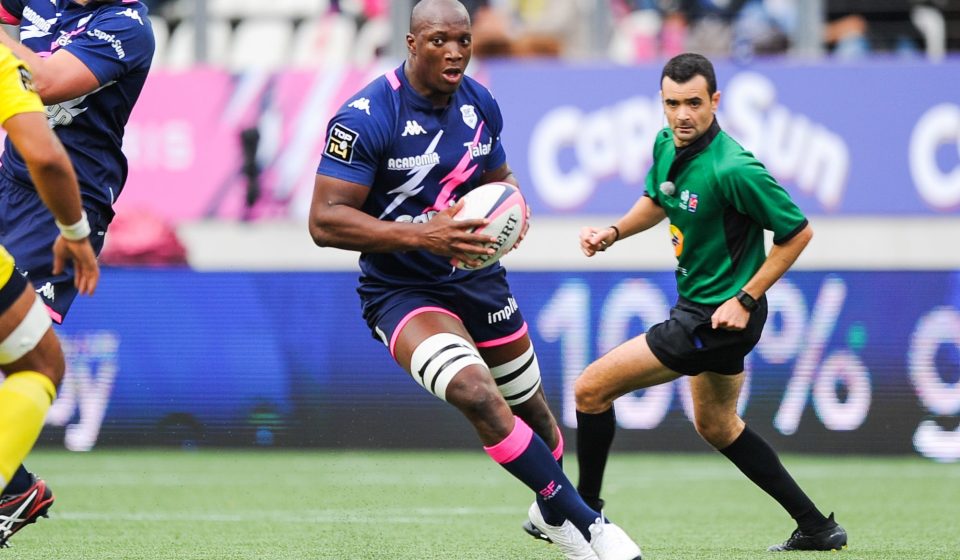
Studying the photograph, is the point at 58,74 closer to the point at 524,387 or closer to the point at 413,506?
the point at 524,387

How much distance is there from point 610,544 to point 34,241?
2688 millimetres

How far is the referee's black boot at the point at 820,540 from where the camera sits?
22.4ft

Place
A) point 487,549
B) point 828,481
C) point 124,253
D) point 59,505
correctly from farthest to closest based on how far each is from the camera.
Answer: point 124,253 < point 828,481 < point 59,505 < point 487,549

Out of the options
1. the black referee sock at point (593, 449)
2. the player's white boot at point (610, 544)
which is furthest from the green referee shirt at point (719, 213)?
the player's white boot at point (610, 544)

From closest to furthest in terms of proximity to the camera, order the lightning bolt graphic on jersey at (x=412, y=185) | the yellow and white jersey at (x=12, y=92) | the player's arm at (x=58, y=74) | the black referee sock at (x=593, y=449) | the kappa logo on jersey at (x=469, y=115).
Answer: the yellow and white jersey at (x=12, y=92) → the player's arm at (x=58, y=74) → the lightning bolt graphic on jersey at (x=412, y=185) → the kappa logo on jersey at (x=469, y=115) → the black referee sock at (x=593, y=449)

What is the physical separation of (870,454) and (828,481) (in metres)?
1.41

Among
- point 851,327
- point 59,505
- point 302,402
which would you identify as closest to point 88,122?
point 59,505

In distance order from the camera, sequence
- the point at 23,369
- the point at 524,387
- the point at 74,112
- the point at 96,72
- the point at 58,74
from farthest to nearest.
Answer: the point at 524,387 → the point at 74,112 → the point at 96,72 → the point at 58,74 → the point at 23,369

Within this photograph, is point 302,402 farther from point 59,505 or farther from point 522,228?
point 522,228

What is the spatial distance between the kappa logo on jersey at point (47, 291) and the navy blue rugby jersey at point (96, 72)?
0.43m

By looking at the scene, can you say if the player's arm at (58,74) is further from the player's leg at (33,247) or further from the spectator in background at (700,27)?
the spectator in background at (700,27)

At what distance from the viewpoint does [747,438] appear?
697 cm

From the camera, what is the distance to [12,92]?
4.97 meters

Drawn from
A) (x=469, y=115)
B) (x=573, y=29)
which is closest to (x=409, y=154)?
(x=469, y=115)
